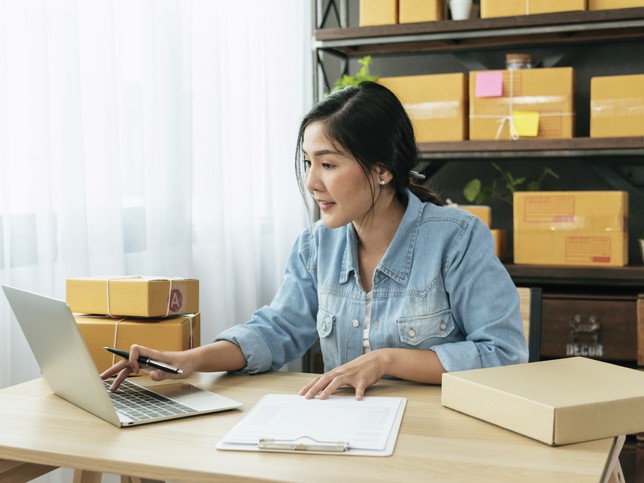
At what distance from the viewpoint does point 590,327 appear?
2.80 m

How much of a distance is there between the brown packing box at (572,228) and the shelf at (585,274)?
3cm

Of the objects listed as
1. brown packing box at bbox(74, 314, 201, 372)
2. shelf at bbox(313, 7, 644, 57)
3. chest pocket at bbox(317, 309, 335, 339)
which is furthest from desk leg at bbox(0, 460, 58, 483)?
shelf at bbox(313, 7, 644, 57)

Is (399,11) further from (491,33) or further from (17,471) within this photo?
(17,471)

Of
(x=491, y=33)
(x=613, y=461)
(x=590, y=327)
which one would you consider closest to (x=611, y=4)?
(x=491, y=33)

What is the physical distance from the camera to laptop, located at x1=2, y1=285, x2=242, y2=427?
1149 mm

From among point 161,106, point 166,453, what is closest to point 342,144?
point 166,453

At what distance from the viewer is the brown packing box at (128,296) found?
1544 millimetres

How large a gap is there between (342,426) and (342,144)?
24.3 inches

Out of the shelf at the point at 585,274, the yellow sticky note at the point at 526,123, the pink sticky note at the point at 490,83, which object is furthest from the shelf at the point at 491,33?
the shelf at the point at 585,274

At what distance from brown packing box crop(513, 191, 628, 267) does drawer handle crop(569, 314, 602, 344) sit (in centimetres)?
18

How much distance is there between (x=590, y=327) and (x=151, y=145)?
1.55 metres

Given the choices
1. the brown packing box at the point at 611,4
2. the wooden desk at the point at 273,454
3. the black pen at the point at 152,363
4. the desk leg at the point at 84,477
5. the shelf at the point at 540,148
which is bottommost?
the desk leg at the point at 84,477

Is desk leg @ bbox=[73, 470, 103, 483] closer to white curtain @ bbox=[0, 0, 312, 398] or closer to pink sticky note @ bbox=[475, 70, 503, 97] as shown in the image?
white curtain @ bbox=[0, 0, 312, 398]

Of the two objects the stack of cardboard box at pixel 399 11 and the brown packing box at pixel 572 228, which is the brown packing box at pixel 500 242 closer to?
the brown packing box at pixel 572 228
